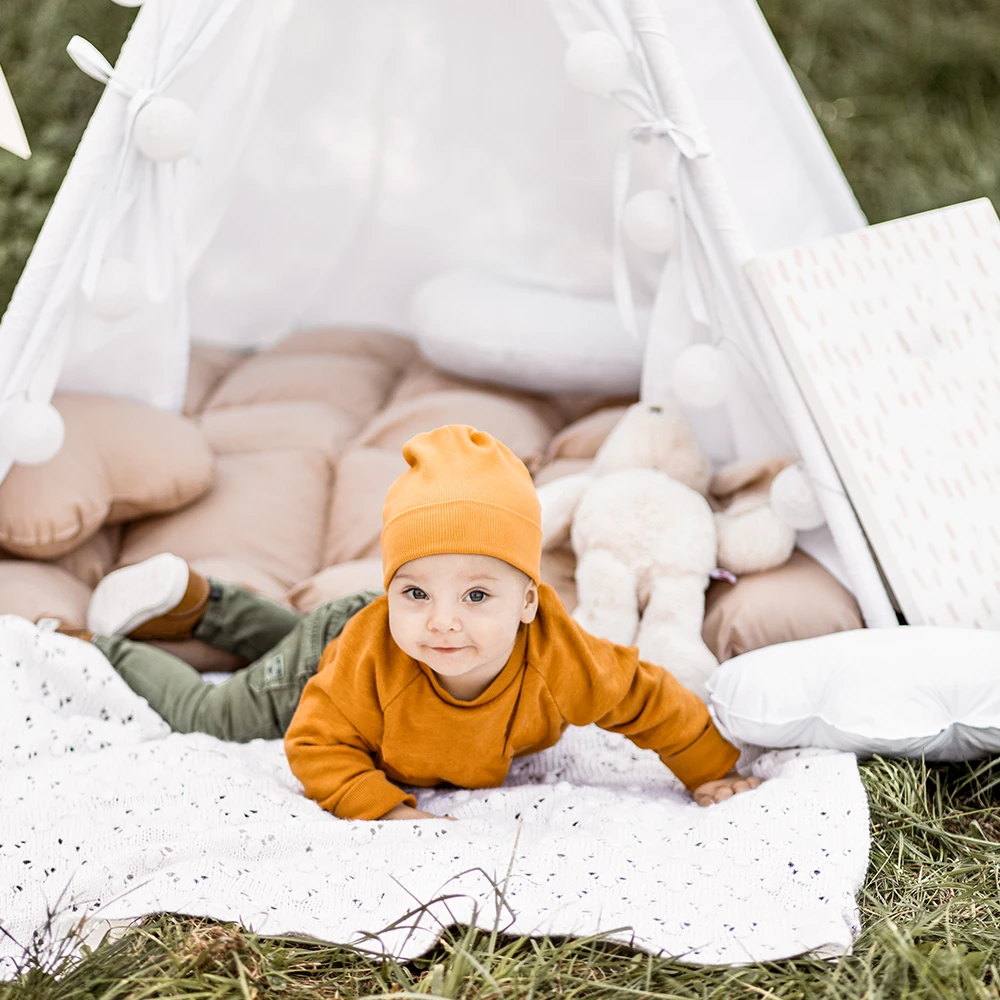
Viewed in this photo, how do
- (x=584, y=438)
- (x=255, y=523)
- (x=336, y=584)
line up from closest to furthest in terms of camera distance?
(x=336, y=584) < (x=255, y=523) < (x=584, y=438)

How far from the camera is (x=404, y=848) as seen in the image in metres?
1.46

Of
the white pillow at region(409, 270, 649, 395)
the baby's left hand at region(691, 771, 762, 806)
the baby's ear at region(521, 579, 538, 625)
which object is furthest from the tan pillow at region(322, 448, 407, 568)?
the baby's left hand at region(691, 771, 762, 806)

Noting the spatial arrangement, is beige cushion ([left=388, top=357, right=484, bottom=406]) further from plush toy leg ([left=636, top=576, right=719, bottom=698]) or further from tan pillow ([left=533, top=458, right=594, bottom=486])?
plush toy leg ([left=636, top=576, right=719, bottom=698])

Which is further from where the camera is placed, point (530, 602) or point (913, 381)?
point (913, 381)

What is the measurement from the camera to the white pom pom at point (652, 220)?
2043mm

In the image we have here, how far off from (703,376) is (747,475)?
25cm

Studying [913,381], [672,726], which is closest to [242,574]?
[672,726]

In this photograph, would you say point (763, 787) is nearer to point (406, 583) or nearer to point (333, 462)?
point (406, 583)

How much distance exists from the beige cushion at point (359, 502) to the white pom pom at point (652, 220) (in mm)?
713

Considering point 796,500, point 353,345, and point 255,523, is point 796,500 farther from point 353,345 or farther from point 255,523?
point 353,345

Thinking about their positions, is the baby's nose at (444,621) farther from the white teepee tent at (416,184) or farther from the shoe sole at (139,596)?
the white teepee tent at (416,184)

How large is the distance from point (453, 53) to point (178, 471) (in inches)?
51.0

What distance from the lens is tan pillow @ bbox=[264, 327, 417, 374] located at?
3037 millimetres

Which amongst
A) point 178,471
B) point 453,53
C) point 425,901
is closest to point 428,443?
point 425,901
